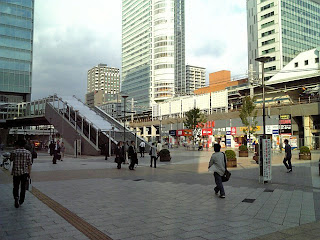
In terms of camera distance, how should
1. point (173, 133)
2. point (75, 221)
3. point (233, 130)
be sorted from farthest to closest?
point (173, 133) → point (233, 130) → point (75, 221)

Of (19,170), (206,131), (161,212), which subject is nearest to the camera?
(161,212)

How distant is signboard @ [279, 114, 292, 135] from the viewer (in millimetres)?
43969

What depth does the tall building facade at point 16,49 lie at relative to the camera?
65.1 metres

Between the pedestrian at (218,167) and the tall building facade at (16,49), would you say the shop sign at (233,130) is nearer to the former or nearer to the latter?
the pedestrian at (218,167)

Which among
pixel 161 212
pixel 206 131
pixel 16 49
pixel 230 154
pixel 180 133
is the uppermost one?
pixel 16 49

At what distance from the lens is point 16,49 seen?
2648 inches

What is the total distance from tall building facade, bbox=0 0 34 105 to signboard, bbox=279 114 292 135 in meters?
57.5

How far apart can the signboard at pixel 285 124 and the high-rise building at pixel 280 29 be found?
45782 millimetres

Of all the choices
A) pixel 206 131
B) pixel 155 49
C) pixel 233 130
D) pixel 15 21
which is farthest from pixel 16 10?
pixel 155 49

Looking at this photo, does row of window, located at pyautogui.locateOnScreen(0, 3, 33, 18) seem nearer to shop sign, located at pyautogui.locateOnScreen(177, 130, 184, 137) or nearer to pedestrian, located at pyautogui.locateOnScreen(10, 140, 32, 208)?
shop sign, located at pyautogui.locateOnScreen(177, 130, 184, 137)

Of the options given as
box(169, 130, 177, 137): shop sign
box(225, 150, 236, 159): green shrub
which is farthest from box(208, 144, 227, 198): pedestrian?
box(169, 130, 177, 137): shop sign

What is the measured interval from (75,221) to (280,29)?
95905 mm

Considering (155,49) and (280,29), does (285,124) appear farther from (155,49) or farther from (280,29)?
(155,49)

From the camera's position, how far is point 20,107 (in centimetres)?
4622
